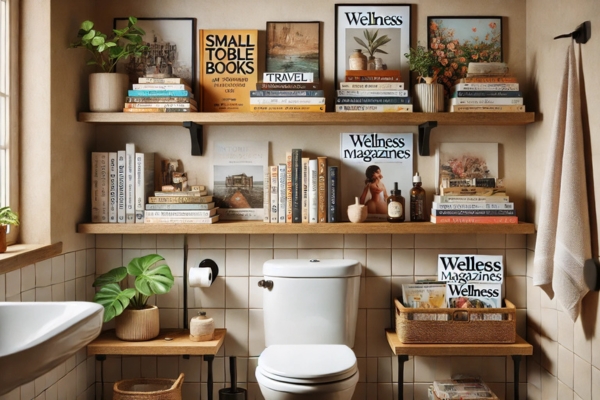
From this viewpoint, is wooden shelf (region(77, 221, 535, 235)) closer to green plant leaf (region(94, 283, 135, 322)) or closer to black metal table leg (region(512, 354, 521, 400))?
green plant leaf (region(94, 283, 135, 322))

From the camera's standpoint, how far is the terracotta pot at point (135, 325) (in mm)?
2566

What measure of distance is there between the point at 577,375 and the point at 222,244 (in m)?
1.56

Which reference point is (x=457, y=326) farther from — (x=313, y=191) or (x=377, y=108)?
(x=377, y=108)

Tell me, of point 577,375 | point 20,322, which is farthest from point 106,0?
point 577,375

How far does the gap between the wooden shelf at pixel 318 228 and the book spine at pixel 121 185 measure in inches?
3.7

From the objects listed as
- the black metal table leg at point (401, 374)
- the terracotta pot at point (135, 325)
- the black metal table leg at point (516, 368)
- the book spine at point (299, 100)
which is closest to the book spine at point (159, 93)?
the book spine at point (299, 100)

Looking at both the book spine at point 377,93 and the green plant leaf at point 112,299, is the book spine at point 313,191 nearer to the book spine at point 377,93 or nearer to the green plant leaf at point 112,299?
the book spine at point 377,93

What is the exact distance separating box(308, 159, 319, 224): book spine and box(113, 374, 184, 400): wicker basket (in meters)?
0.88

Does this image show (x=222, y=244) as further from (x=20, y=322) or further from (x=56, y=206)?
(x=20, y=322)

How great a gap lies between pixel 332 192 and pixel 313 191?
8cm

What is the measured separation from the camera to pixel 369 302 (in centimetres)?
278

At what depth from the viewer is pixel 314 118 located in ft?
8.41

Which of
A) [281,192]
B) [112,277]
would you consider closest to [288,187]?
[281,192]

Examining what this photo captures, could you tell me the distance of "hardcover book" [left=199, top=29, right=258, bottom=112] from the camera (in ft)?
9.05
